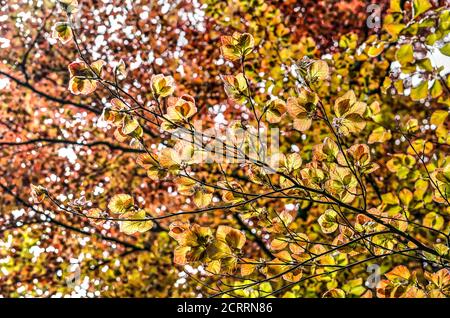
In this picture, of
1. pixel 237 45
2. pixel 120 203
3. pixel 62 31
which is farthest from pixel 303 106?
pixel 62 31

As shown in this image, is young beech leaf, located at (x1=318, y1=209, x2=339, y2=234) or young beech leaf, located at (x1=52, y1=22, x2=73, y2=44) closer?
young beech leaf, located at (x1=52, y1=22, x2=73, y2=44)

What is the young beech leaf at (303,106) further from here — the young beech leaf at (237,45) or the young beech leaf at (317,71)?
the young beech leaf at (237,45)

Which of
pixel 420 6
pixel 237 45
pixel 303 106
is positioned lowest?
pixel 303 106

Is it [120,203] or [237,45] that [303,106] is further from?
[120,203]

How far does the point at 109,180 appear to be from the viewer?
6.36 meters

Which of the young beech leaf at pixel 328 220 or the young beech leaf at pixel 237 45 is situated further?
the young beech leaf at pixel 328 220

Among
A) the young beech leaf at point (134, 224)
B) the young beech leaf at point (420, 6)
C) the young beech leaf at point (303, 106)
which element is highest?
the young beech leaf at point (420, 6)

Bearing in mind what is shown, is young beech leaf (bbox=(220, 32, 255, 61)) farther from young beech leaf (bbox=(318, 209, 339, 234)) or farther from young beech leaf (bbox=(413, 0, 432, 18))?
young beech leaf (bbox=(318, 209, 339, 234))

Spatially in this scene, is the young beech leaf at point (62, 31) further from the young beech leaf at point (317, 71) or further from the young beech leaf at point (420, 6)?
the young beech leaf at point (420, 6)

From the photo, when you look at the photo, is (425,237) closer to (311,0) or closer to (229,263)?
(311,0)

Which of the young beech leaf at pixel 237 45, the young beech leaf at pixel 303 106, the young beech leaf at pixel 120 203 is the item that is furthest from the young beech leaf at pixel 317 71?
the young beech leaf at pixel 120 203

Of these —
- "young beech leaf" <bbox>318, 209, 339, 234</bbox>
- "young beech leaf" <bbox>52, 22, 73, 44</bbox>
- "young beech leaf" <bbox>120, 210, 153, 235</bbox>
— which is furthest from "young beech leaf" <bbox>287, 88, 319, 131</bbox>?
"young beech leaf" <bbox>52, 22, 73, 44</bbox>

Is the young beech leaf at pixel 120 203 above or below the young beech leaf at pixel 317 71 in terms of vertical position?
below

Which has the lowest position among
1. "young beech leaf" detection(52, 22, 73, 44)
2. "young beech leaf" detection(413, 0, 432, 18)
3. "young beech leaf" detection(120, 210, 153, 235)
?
"young beech leaf" detection(120, 210, 153, 235)
